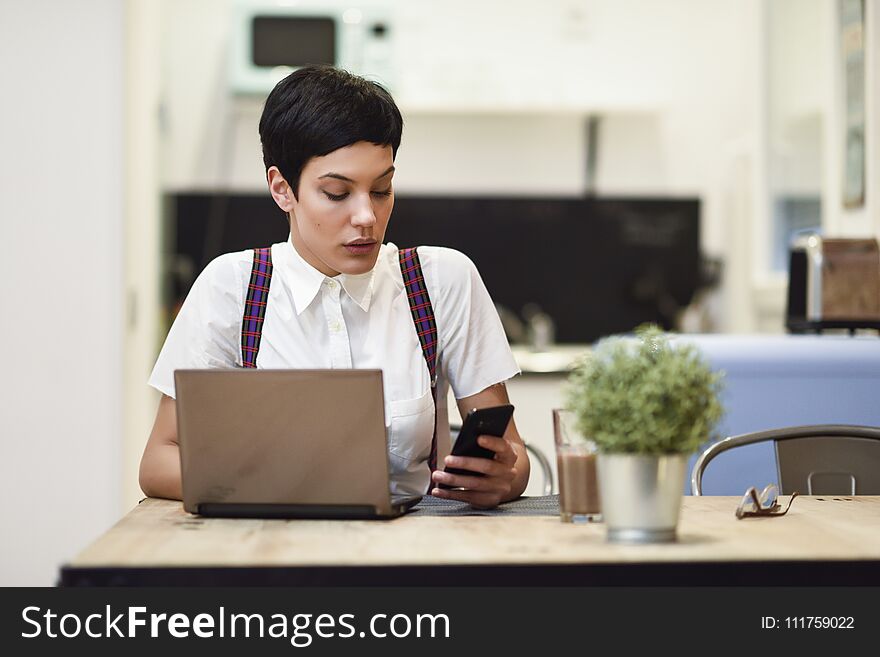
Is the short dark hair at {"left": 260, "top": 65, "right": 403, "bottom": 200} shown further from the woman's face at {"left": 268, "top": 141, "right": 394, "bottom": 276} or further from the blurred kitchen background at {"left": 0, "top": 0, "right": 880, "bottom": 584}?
the blurred kitchen background at {"left": 0, "top": 0, "right": 880, "bottom": 584}

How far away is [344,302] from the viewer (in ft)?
5.98

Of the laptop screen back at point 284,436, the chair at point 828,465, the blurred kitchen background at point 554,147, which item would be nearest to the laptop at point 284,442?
the laptop screen back at point 284,436

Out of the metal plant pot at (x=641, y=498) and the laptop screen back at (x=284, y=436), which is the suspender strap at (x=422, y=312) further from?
the metal plant pot at (x=641, y=498)

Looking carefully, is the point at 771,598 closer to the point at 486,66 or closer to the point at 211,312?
the point at 211,312

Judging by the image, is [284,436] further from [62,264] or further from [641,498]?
[62,264]

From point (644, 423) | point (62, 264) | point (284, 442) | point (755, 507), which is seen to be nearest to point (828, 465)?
point (755, 507)

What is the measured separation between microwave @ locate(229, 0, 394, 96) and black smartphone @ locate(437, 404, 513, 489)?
347 cm

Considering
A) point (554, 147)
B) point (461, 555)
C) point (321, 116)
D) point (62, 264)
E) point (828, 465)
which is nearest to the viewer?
point (461, 555)

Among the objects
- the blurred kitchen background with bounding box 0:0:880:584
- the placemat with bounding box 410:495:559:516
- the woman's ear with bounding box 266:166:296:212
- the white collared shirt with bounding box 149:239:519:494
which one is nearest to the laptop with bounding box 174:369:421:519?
the placemat with bounding box 410:495:559:516

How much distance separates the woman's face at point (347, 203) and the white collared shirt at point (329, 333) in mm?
76

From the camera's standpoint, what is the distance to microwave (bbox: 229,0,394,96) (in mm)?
4758

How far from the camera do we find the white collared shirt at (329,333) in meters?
1.78

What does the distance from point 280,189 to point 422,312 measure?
0.30 meters

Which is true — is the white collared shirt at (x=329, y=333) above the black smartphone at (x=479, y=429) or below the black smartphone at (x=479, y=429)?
above
